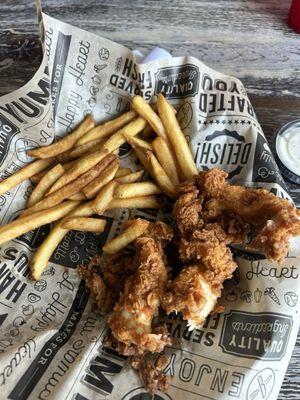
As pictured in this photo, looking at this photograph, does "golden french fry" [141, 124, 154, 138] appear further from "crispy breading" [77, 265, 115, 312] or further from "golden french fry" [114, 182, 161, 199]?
"crispy breading" [77, 265, 115, 312]

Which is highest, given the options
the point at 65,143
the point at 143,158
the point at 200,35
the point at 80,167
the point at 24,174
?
the point at 200,35

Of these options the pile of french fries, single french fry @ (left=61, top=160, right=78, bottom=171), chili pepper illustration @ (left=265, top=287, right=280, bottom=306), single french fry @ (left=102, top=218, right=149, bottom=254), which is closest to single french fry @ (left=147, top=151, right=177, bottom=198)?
the pile of french fries

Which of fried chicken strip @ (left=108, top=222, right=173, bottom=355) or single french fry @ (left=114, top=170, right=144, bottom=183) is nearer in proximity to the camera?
fried chicken strip @ (left=108, top=222, right=173, bottom=355)

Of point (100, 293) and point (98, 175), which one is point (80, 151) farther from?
point (100, 293)

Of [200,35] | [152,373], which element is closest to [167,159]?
[152,373]

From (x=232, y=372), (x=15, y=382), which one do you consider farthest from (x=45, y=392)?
(x=232, y=372)

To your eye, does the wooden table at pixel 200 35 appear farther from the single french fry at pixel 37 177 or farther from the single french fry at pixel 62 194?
the single french fry at pixel 62 194
